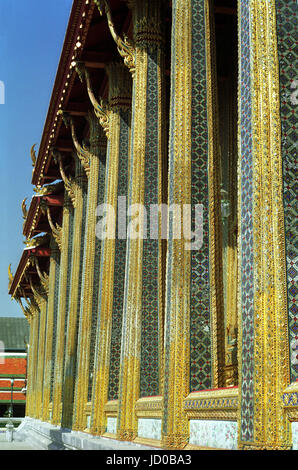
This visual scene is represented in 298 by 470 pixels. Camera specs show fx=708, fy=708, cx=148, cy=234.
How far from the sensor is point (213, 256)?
6516 mm

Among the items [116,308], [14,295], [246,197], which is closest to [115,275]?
[116,308]

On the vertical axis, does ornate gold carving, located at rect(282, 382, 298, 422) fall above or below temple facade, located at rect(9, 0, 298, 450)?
below

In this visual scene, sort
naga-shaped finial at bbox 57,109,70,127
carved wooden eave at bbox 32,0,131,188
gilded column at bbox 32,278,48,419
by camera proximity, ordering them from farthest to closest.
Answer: gilded column at bbox 32,278,48,419, naga-shaped finial at bbox 57,109,70,127, carved wooden eave at bbox 32,0,131,188

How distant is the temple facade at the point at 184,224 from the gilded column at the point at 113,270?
2 cm

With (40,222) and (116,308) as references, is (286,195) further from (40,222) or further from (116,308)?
(40,222)

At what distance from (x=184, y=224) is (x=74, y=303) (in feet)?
27.9

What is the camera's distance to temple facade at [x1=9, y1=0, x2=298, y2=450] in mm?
4180

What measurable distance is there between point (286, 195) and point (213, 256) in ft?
7.78

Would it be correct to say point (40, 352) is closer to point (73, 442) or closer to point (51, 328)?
point (51, 328)

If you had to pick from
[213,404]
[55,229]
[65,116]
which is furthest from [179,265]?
[55,229]

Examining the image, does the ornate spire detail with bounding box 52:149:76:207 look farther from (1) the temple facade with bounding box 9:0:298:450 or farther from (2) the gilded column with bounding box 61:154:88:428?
(2) the gilded column with bounding box 61:154:88:428

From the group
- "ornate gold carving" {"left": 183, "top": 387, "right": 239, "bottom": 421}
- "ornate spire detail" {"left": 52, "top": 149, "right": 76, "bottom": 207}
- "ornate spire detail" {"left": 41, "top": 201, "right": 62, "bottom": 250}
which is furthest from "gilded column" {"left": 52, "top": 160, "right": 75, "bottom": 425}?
"ornate gold carving" {"left": 183, "top": 387, "right": 239, "bottom": 421}

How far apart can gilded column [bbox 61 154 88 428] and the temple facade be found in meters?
0.04

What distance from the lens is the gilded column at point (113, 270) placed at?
32.8ft
